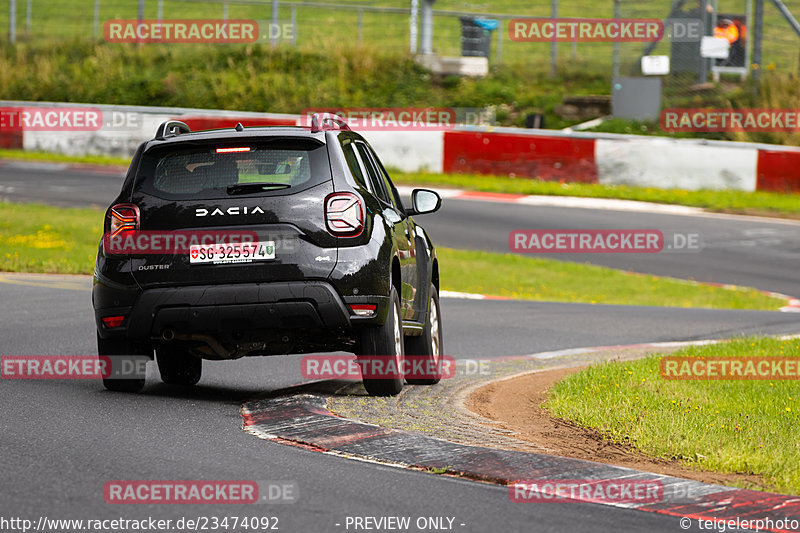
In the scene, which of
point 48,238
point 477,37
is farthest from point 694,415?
point 477,37

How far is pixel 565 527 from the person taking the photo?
5328 millimetres

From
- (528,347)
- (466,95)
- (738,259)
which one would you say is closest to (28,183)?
(466,95)

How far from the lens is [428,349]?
9953 mm

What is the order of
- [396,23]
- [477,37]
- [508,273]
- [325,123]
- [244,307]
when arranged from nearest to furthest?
[244,307]
[325,123]
[508,273]
[477,37]
[396,23]

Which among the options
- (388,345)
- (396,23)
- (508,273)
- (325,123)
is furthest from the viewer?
(396,23)

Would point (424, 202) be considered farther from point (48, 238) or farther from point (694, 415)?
point (48, 238)

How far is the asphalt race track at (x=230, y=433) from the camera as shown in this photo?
18.0ft

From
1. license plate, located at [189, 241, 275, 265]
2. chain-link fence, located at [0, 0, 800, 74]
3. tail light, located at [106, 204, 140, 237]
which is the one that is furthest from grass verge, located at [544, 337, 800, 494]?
chain-link fence, located at [0, 0, 800, 74]

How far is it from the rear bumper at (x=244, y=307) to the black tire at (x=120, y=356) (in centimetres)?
51

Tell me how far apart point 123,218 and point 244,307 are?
3.15ft

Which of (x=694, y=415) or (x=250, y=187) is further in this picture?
(x=250, y=187)

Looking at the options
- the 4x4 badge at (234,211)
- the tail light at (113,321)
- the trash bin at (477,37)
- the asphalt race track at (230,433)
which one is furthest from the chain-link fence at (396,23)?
→ the tail light at (113,321)

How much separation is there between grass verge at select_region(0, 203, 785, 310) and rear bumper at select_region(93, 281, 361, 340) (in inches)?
395

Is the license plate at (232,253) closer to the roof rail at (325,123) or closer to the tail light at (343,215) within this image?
the tail light at (343,215)
